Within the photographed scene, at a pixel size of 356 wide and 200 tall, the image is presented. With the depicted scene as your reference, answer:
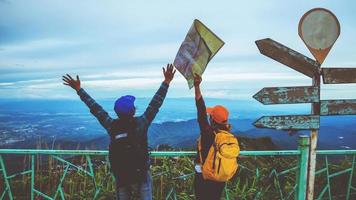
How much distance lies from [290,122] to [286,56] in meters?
0.83

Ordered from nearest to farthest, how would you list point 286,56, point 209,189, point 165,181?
1. point 209,189
2. point 286,56
3. point 165,181

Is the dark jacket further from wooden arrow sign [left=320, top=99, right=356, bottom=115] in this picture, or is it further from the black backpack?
wooden arrow sign [left=320, top=99, right=356, bottom=115]

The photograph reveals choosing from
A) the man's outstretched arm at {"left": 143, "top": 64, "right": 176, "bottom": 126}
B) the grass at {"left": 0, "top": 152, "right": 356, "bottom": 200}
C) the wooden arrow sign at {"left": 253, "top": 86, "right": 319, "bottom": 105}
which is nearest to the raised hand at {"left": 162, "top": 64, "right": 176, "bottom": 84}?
the man's outstretched arm at {"left": 143, "top": 64, "right": 176, "bottom": 126}

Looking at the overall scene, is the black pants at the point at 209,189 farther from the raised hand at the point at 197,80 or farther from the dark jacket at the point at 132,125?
the raised hand at the point at 197,80

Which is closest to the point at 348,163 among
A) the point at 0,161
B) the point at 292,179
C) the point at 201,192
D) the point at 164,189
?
the point at 292,179

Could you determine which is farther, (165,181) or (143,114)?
(165,181)

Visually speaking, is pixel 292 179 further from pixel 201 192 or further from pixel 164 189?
pixel 201 192

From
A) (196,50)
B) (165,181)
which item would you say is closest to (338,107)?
(196,50)

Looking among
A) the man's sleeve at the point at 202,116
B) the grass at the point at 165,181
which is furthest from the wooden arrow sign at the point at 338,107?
the grass at the point at 165,181

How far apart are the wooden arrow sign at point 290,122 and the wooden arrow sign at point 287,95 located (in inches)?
7.8

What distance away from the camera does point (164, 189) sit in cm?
713

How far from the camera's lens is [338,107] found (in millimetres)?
5145

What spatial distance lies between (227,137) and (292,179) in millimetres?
4340

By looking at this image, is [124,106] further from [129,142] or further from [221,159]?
[221,159]
